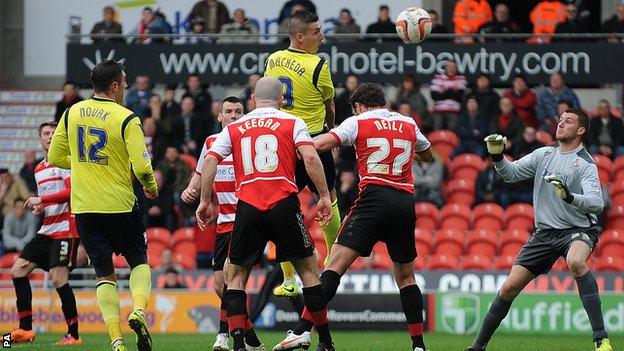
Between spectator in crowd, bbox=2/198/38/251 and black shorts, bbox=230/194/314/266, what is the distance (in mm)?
12186

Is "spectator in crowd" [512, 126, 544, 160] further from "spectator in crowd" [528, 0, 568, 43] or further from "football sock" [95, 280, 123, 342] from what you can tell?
"football sock" [95, 280, 123, 342]

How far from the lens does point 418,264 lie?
2250 centimetres

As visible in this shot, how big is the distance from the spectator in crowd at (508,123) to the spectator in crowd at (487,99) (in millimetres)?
152

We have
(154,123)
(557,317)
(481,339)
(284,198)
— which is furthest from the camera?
(154,123)

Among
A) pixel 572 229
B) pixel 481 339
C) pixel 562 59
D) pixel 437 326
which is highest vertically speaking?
pixel 562 59

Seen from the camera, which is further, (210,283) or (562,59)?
(562,59)

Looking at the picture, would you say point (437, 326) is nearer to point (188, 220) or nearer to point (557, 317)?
point (557, 317)

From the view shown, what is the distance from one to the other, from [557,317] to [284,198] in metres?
9.19

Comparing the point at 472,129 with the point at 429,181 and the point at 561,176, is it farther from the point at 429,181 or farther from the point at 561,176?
the point at 561,176

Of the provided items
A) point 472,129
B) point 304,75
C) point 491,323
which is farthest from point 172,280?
point 491,323

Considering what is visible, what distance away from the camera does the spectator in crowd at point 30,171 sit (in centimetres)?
2498

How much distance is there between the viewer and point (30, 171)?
Result: 25.2 meters

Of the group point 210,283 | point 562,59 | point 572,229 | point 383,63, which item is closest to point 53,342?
point 210,283

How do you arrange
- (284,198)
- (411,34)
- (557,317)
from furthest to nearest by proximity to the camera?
(557,317), (411,34), (284,198)
